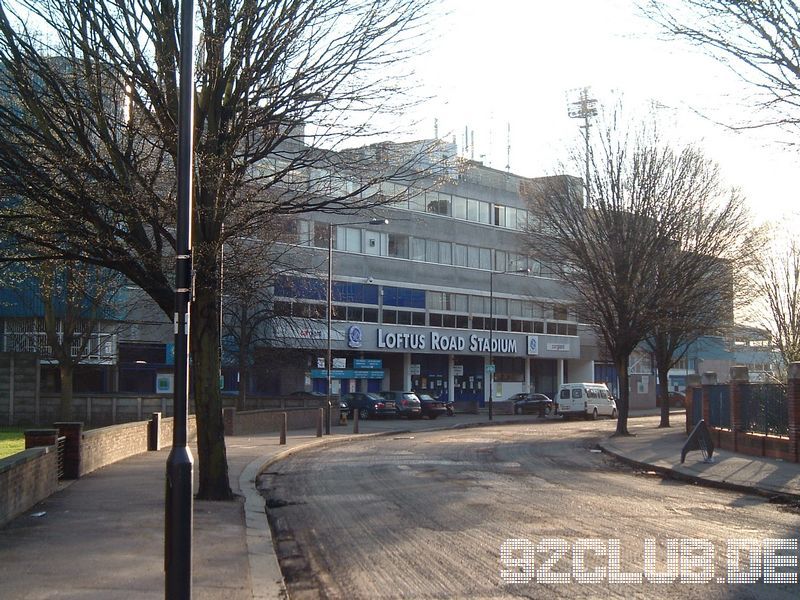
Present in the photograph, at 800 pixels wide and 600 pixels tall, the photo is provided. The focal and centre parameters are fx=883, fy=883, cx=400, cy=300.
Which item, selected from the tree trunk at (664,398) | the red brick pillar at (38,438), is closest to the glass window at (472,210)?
the tree trunk at (664,398)

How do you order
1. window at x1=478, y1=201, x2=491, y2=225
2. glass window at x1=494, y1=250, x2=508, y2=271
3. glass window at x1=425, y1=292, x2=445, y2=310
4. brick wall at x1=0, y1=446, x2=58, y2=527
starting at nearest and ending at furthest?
brick wall at x1=0, y1=446, x2=58, y2=527 → glass window at x1=425, y1=292, x2=445, y2=310 → window at x1=478, y1=201, x2=491, y2=225 → glass window at x1=494, y1=250, x2=508, y2=271

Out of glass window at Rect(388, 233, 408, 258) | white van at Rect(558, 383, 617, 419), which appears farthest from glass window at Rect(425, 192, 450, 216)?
white van at Rect(558, 383, 617, 419)

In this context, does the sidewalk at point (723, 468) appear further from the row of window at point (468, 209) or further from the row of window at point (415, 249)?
the row of window at point (468, 209)

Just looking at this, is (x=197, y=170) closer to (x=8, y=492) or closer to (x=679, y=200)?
(x=8, y=492)

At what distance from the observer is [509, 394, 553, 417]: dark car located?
183ft

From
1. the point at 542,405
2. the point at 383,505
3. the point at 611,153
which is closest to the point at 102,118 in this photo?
the point at 383,505

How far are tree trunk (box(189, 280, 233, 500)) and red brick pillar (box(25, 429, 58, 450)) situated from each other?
250 centimetres

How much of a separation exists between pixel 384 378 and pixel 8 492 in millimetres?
Result: 47962

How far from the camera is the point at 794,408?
65.4 feet

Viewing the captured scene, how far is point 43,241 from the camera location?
1243 centimetres

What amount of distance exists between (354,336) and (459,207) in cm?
1347

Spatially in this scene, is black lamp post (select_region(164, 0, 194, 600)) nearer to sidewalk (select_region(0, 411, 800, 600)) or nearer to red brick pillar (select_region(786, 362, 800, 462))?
sidewalk (select_region(0, 411, 800, 600))

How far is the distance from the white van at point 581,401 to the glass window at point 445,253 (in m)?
12.6

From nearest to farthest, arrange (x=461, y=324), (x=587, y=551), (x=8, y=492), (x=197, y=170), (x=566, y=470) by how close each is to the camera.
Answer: (x=587, y=551) → (x=8, y=492) → (x=197, y=170) → (x=566, y=470) → (x=461, y=324)
